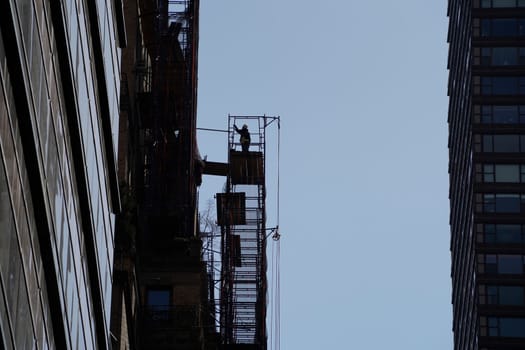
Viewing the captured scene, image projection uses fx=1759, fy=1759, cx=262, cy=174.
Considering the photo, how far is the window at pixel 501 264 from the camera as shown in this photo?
136m

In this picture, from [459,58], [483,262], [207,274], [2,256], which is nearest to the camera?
[2,256]

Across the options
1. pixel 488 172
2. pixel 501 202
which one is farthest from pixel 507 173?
pixel 501 202

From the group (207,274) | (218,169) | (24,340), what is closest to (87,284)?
(24,340)

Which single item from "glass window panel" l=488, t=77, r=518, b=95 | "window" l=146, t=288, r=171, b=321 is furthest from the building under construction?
"glass window panel" l=488, t=77, r=518, b=95

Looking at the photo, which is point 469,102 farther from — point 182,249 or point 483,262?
point 182,249

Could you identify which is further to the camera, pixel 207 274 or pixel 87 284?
pixel 207 274

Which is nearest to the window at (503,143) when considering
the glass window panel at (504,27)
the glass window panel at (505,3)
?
the glass window panel at (504,27)

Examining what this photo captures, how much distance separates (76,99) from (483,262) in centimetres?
9793

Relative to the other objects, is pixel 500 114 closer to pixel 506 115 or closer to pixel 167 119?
pixel 506 115

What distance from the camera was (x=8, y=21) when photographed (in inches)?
1217

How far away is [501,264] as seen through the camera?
13612 cm

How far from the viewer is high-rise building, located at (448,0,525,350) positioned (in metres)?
135

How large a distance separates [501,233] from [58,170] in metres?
102

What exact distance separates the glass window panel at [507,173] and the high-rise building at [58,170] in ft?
296
